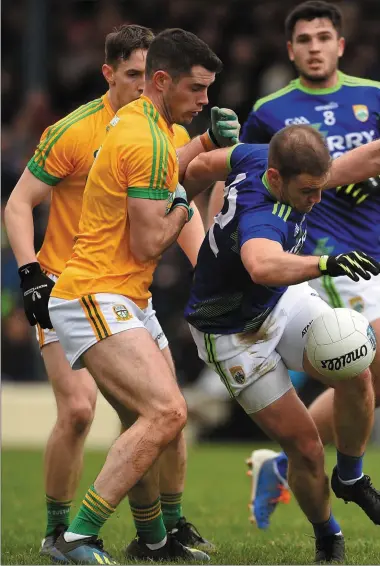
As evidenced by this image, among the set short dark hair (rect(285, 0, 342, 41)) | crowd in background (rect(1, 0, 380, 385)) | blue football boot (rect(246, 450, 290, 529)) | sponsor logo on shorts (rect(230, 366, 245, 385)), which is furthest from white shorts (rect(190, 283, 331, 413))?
crowd in background (rect(1, 0, 380, 385))

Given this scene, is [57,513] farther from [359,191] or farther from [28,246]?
[359,191]

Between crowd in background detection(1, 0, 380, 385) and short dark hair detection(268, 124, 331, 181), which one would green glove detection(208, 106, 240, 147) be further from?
crowd in background detection(1, 0, 380, 385)

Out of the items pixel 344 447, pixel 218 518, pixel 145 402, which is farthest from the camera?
pixel 218 518

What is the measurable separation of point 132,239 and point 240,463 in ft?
23.6

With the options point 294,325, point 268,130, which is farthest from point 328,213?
point 294,325

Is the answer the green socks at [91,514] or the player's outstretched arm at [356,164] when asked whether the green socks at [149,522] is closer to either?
the green socks at [91,514]

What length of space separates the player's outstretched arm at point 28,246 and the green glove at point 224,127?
43.6 inches

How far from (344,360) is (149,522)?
4.41 feet

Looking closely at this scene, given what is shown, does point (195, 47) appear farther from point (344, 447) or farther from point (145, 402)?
point (344, 447)

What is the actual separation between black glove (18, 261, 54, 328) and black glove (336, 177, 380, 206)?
2.01 m

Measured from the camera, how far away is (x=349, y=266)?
5.03 meters

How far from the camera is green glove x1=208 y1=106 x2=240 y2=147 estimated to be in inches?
240

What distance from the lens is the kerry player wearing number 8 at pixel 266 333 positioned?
5.76m

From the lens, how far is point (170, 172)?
562cm
